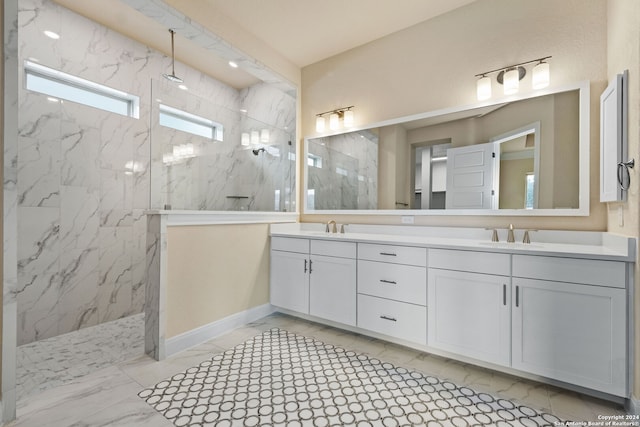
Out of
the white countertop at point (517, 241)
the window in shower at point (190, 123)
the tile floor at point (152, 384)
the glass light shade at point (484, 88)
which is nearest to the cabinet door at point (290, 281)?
the white countertop at point (517, 241)

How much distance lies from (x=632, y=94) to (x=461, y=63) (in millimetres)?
1262

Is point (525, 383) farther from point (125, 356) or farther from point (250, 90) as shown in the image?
point (250, 90)

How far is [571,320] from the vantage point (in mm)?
1601

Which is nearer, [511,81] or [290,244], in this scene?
[511,81]

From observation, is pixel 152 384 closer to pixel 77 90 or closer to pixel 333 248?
pixel 333 248

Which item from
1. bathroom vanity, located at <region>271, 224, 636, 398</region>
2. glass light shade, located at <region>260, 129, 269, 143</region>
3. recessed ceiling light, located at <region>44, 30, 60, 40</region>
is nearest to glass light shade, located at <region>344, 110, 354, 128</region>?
glass light shade, located at <region>260, 129, 269, 143</region>

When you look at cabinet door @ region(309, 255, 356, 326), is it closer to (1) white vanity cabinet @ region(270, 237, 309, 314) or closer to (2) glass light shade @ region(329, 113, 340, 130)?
(1) white vanity cabinet @ region(270, 237, 309, 314)

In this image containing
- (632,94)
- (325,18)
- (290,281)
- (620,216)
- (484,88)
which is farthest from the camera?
(290,281)

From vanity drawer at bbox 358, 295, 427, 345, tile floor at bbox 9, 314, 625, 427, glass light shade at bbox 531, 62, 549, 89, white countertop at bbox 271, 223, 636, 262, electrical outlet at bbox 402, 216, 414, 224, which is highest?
glass light shade at bbox 531, 62, 549, 89

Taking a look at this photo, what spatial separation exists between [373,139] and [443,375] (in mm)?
2141

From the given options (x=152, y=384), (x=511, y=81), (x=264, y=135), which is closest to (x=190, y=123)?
(x=264, y=135)

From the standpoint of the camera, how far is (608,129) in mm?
1745

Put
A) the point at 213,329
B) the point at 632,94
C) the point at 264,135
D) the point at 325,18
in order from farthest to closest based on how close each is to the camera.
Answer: the point at 264,135 → the point at 325,18 → the point at 213,329 → the point at 632,94

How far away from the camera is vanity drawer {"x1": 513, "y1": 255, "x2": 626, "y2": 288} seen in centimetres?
151
